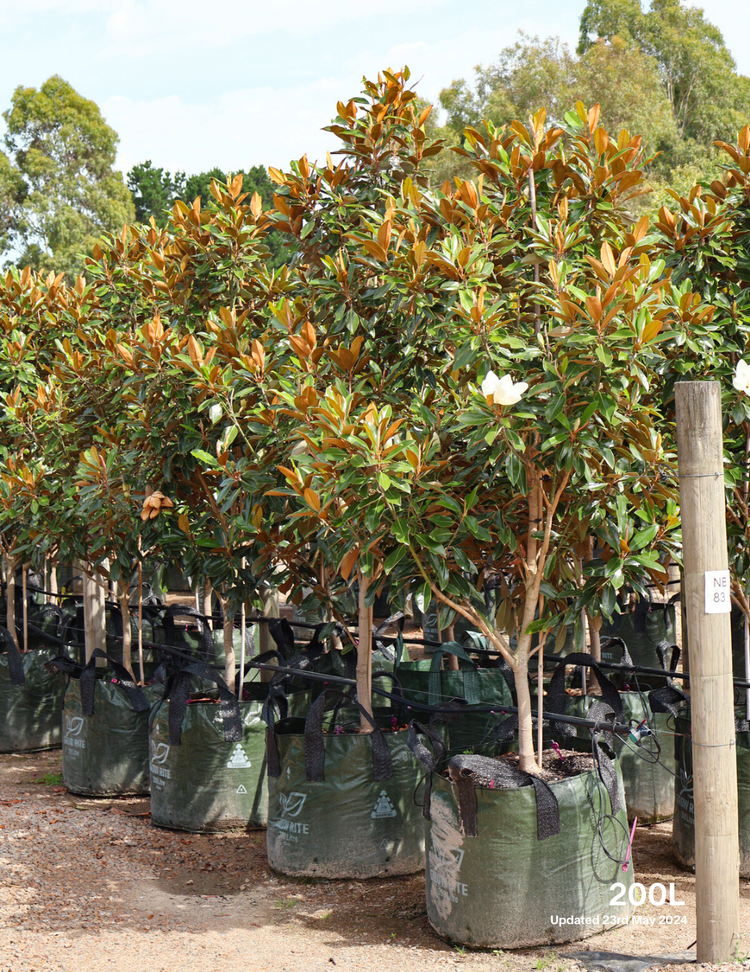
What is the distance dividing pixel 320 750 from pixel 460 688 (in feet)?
4.62

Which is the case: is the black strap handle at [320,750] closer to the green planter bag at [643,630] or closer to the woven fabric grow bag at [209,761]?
the woven fabric grow bag at [209,761]

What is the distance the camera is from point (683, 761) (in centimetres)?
446

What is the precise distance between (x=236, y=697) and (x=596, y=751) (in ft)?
7.57

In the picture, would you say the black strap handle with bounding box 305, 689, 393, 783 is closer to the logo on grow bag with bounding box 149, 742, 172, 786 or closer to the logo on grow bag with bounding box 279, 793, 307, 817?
the logo on grow bag with bounding box 279, 793, 307, 817

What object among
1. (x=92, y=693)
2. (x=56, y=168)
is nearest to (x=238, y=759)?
(x=92, y=693)

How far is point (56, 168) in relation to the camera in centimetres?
2409

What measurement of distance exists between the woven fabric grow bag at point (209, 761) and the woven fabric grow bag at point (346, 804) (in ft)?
2.39

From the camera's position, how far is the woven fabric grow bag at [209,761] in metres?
5.24

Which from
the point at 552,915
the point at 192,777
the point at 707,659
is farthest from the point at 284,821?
the point at 707,659

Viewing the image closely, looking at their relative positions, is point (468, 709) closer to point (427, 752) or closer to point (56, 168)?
point (427, 752)

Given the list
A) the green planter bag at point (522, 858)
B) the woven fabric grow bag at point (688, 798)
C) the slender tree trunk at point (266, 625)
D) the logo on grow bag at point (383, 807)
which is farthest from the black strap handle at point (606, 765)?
the slender tree trunk at point (266, 625)

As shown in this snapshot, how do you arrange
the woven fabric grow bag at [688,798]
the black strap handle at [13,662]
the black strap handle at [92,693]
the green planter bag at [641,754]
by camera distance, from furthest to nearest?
the black strap handle at [13,662], the black strap handle at [92,693], the green planter bag at [641,754], the woven fabric grow bag at [688,798]

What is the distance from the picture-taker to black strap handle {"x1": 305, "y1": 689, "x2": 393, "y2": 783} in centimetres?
445

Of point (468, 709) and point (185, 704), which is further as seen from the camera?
point (185, 704)
